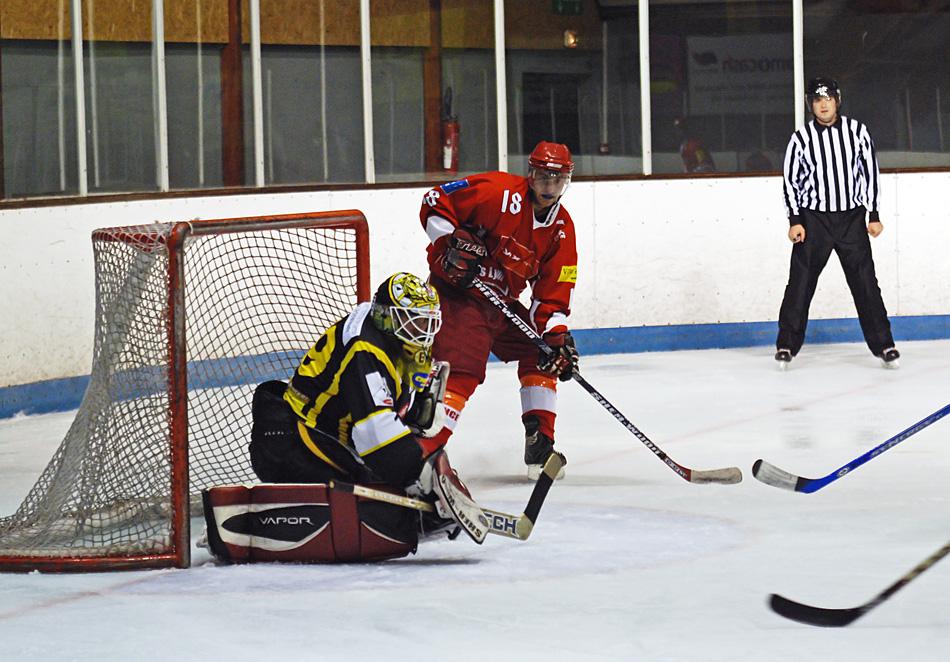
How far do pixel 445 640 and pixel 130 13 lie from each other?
13.5 feet

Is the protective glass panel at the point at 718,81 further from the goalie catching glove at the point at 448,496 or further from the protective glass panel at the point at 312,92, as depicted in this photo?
the goalie catching glove at the point at 448,496

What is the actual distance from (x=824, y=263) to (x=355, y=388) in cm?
366

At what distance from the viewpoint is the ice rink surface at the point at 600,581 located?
9.37 ft

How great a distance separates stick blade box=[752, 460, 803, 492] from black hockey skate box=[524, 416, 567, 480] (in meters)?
0.65

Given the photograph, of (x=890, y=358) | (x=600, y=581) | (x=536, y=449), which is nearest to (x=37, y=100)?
(x=536, y=449)

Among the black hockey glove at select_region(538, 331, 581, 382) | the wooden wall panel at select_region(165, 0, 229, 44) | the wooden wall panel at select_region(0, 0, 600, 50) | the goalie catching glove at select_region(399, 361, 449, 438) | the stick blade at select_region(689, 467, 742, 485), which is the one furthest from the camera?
the wooden wall panel at select_region(165, 0, 229, 44)

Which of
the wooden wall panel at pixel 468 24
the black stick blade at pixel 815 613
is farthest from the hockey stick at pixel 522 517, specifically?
the wooden wall panel at pixel 468 24

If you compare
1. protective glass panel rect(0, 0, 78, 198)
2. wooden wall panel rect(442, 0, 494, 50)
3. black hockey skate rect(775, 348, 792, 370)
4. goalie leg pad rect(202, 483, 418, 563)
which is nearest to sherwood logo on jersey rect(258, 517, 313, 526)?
goalie leg pad rect(202, 483, 418, 563)

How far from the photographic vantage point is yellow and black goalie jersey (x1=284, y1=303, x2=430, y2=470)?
338 centimetres

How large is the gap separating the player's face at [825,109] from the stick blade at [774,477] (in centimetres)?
290

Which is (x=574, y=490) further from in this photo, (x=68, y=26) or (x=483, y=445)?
(x=68, y=26)

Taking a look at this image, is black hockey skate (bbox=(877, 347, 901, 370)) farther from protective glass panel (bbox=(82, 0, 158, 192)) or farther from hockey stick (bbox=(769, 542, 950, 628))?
hockey stick (bbox=(769, 542, 950, 628))

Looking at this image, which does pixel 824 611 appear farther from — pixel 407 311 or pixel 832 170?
pixel 832 170

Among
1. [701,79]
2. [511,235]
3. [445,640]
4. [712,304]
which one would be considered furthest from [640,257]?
[445,640]
